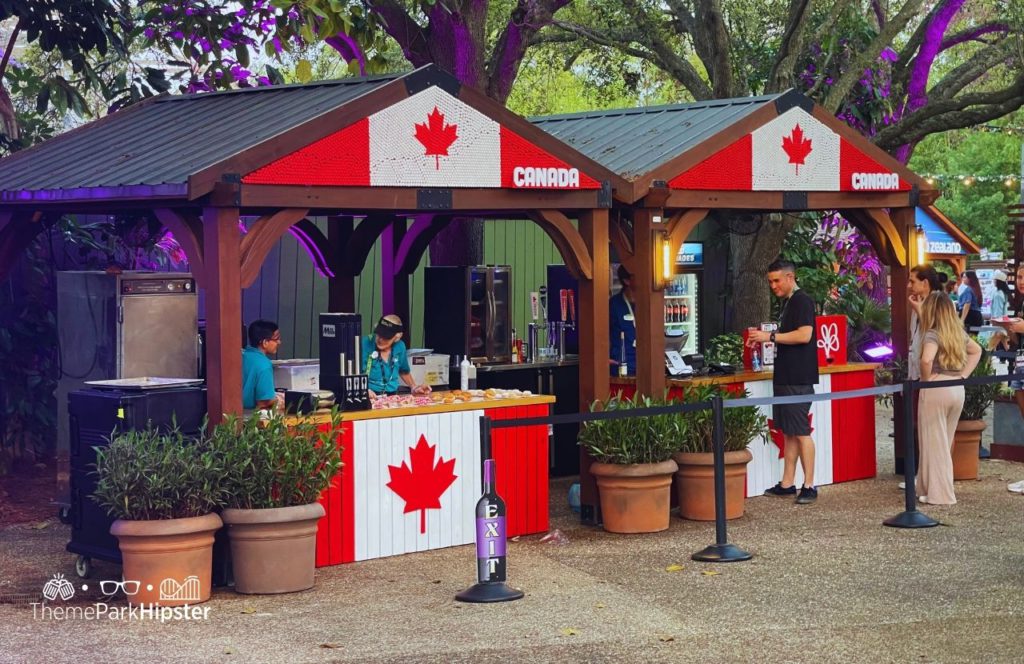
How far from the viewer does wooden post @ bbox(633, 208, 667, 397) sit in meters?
12.2

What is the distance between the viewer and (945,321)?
12352 millimetres

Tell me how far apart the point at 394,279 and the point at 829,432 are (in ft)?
15.5

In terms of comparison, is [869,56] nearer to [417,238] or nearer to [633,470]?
[417,238]

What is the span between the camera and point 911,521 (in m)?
11.4

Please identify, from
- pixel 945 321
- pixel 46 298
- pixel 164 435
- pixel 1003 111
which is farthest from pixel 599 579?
pixel 1003 111

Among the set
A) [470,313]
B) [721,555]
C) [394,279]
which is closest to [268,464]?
[721,555]

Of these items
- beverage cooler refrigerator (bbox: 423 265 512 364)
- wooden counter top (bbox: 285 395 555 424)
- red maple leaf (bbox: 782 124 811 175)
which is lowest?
wooden counter top (bbox: 285 395 555 424)

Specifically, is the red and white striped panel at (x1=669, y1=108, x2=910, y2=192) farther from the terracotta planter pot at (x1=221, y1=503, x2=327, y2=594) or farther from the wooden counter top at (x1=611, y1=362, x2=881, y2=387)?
the terracotta planter pot at (x1=221, y1=503, x2=327, y2=594)

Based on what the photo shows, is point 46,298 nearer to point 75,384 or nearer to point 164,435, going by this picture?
point 75,384

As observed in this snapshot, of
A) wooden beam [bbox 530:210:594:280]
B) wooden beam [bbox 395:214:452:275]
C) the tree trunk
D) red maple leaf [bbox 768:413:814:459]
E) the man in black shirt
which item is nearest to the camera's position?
wooden beam [bbox 530:210:594:280]

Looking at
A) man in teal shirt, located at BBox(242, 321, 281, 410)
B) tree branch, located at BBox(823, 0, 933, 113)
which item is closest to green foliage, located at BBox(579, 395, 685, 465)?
man in teal shirt, located at BBox(242, 321, 281, 410)

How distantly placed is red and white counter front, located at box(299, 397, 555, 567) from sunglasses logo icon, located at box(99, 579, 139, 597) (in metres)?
1.36

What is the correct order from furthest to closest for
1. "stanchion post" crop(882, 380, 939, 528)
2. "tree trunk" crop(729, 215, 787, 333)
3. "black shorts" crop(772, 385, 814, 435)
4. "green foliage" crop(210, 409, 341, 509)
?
"tree trunk" crop(729, 215, 787, 333), "black shorts" crop(772, 385, 814, 435), "stanchion post" crop(882, 380, 939, 528), "green foliage" crop(210, 409, 341, 509)

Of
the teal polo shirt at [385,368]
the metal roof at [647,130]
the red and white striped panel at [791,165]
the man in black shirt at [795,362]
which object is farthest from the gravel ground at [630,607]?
the metal roof at [647,130]
